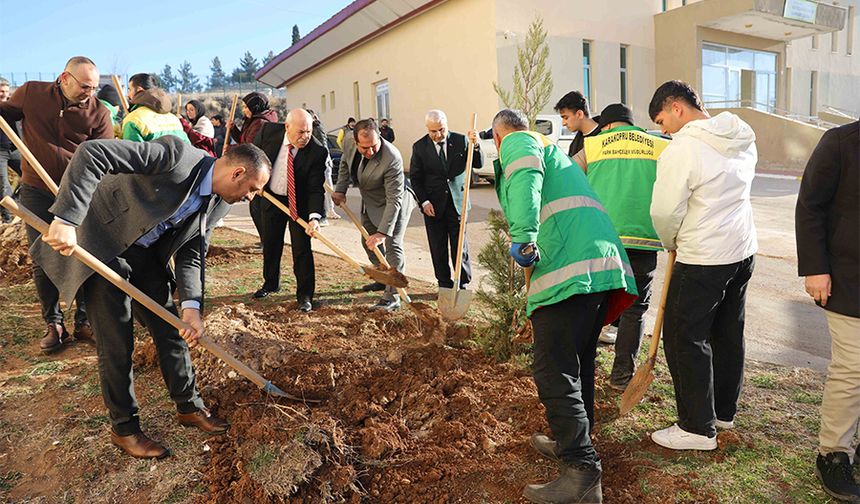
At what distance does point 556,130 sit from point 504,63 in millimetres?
3994

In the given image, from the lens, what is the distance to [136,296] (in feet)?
9.36

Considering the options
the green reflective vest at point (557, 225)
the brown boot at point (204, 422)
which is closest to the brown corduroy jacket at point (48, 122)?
the brown boot at point (204, 422)

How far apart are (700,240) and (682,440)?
41.0 inches

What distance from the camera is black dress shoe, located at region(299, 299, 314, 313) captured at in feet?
18.0

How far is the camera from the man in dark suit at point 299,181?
18.0 ft

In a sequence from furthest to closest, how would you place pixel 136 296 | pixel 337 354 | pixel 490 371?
pixel 337 354
pixel 490 371
pixel 136 296

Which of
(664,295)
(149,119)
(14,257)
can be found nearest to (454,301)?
(664,295)

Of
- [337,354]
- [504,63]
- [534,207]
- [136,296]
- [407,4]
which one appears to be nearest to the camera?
[534,207]

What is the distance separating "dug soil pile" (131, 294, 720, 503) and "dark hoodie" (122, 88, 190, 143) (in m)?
1.48

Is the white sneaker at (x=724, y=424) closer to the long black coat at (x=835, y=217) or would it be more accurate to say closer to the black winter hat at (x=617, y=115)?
the long black coat at (x=835, y=217)

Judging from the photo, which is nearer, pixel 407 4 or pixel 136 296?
pixel 136 296

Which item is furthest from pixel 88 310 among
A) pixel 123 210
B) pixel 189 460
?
pixel 189 460

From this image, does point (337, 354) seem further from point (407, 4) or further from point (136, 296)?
point (407, 4)

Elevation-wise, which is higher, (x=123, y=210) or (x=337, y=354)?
(x=123, y=210)
